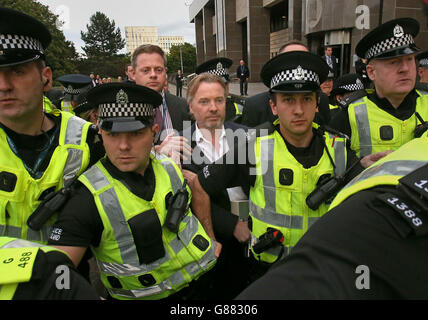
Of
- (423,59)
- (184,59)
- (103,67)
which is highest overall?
(184,59)

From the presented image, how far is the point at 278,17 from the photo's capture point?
1003 inches

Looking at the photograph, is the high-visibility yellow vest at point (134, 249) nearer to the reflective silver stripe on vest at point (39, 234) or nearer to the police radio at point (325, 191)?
the reflective silver stripe on vest at point (39, 234)

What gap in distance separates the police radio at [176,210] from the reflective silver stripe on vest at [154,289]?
28cm

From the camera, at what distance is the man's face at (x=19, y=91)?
1.54 meters

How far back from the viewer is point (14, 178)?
5.03 feet

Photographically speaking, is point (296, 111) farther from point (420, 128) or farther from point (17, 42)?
point (17, 42)

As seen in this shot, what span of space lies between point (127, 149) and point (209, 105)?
1120 mm

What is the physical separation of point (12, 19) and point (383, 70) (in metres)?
2.55

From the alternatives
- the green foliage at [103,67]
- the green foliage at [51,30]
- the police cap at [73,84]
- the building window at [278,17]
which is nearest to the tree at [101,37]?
the green foliage at [103,67]

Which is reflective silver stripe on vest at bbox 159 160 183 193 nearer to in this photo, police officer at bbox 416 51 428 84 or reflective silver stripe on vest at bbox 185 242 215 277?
reflective silver stripe on vest at bbox 185 242 215 277

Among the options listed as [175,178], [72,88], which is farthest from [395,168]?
[72,88]

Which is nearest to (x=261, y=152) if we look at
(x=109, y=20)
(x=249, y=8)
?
(x=249, y=8)

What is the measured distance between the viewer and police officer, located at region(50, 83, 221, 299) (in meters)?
1.48
